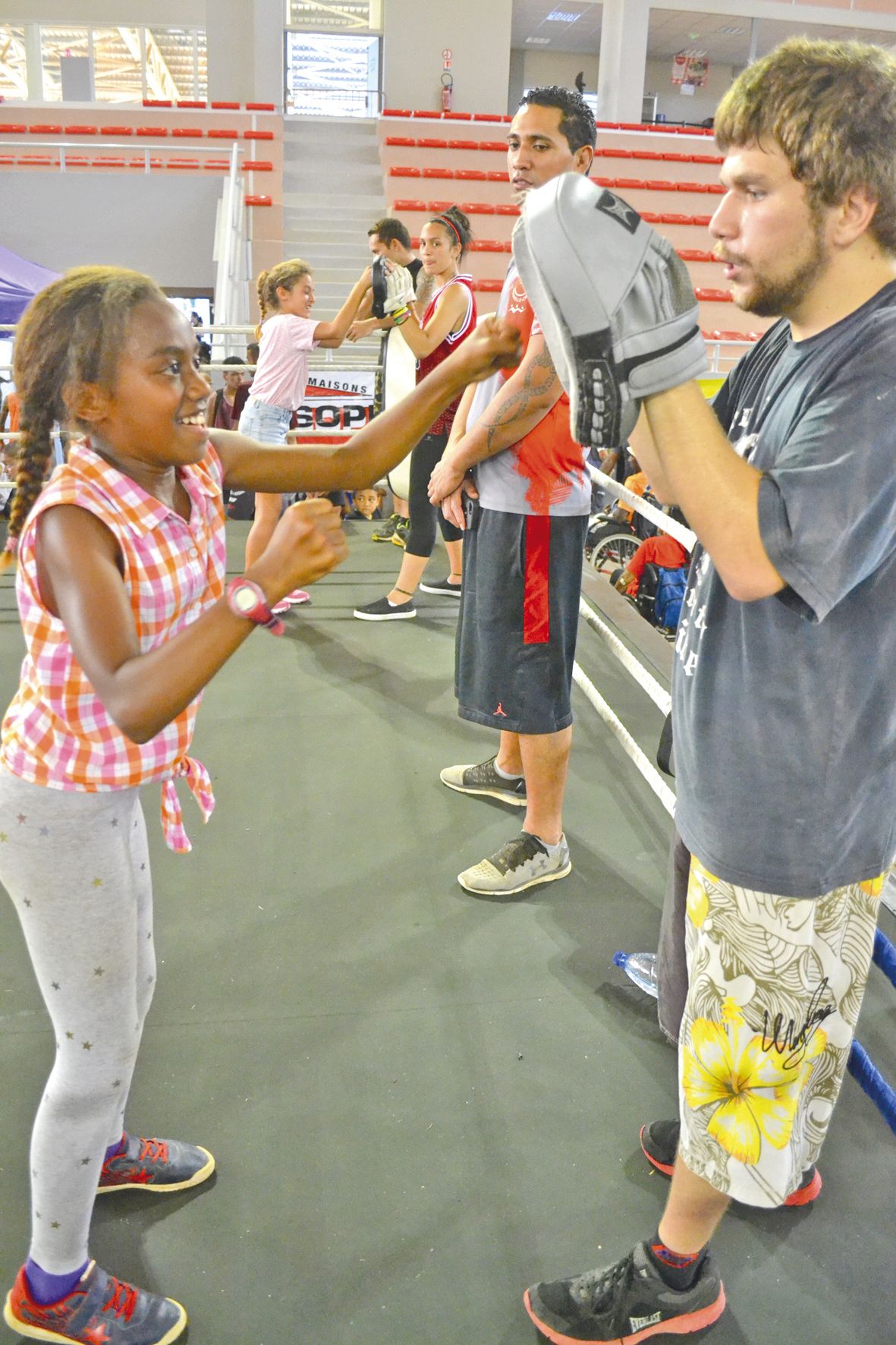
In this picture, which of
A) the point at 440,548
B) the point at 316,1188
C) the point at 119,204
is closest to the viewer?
the point at 316,1188

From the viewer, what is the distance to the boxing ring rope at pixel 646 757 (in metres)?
1.42

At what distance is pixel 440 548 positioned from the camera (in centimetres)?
510

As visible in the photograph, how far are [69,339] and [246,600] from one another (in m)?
0.38

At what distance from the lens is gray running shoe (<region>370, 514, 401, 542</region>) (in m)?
5.25

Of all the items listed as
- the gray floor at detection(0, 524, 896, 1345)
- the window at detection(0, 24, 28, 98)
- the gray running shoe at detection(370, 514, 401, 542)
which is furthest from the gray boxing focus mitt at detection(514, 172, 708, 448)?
the window at detection(0, 24, 28, 98)

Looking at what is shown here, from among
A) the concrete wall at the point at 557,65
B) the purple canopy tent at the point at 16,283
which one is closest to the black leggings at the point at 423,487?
the purple canopy tent at the point at 16,283

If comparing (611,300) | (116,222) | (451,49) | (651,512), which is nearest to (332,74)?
(451,49)

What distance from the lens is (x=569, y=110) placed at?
193 centimetres

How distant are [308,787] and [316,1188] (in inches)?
50.7

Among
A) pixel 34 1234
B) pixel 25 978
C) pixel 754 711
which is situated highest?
pixel 754 711

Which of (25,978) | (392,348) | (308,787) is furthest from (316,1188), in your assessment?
(392,348)

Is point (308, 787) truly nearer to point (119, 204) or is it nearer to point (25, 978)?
point (25, 978)

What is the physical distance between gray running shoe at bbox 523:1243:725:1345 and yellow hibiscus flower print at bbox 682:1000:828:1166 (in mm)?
283

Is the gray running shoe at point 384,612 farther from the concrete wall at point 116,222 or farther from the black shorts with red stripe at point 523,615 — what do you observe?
the concrete wall at point 116,222
